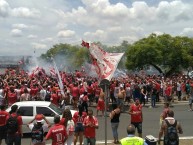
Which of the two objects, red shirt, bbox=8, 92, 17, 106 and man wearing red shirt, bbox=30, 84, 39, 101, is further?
man wearing red shirt, bbox=30, 84, 39, 101

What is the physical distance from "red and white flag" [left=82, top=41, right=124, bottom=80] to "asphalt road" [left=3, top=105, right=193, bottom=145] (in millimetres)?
2038

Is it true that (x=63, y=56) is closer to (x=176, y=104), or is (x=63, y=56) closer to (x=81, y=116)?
(x=176, y=104)

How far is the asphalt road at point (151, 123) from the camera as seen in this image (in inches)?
576

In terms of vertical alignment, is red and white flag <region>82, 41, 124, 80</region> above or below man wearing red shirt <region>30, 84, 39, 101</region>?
above

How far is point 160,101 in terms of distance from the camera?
1011 inches

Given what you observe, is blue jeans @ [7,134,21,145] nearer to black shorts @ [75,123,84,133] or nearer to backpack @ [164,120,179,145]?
black shorts @ [75,123,84,133]

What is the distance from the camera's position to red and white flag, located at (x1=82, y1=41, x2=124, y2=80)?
11951mm

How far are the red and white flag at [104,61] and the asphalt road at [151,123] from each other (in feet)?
6.69

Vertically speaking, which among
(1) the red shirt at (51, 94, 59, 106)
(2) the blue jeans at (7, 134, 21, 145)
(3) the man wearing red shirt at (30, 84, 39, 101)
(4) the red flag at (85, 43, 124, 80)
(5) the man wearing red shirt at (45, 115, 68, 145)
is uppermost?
(4) the red flag at (85, 43, 124, 80)

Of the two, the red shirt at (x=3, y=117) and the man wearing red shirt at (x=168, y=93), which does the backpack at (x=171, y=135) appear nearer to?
the red shirt at (x=3, y=117)

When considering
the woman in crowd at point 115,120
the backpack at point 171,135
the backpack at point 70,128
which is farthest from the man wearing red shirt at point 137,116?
the backpack at point 171,135

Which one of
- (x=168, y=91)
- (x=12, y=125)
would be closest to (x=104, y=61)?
(x=12, y=125)

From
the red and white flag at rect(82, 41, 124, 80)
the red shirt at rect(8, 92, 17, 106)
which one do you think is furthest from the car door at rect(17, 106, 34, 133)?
the red shirt at rect(8, 92, 17, 106)

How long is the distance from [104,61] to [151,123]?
19.7ft
